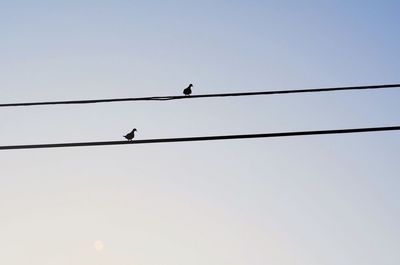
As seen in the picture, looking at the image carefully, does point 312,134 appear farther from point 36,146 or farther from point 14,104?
point 14,104

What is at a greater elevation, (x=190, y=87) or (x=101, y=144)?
(x=190, y=87)

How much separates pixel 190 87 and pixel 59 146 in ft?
59.9

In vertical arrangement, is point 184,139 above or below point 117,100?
below

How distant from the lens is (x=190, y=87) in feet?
87.7

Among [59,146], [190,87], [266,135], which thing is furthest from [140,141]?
[190,87]

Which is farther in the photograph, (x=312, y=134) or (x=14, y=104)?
(x=14, y=104)

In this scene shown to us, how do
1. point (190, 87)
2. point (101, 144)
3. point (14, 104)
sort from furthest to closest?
1. point (190, 87)
2. point (14, 104)
3. point (101, 144)

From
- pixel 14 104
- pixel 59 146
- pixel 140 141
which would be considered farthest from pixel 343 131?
pixel 14 104

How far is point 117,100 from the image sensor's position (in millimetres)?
9477

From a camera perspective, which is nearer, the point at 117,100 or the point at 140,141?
the point at 140,141

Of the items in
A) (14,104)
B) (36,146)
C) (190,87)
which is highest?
(190,87)

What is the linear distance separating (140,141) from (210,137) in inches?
40.5

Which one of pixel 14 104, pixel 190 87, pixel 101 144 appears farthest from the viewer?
pixel 190 87

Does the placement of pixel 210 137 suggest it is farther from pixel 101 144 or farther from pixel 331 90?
pixel 331 90
